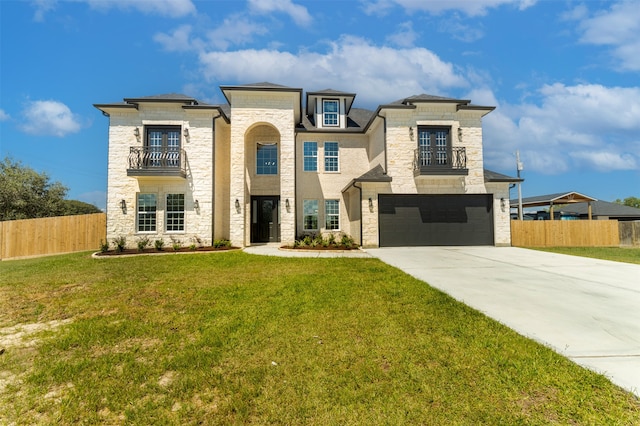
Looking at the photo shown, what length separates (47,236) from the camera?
14.4m

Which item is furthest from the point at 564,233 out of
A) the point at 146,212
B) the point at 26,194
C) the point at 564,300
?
the point at 26,194

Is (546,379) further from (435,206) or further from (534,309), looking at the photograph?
(435,206)

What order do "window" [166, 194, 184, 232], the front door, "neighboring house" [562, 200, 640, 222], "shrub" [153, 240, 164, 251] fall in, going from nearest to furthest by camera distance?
"shrub" [153, 240, 164, 251] < "window" [166, 194, 184, 232] < the front door < "neighboring house" [562, 200, 640, 222]

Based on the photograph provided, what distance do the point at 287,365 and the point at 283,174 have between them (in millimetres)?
11604

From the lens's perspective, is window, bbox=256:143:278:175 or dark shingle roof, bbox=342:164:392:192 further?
window, bbox=256:143:278:175

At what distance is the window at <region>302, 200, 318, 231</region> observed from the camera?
52.7ft

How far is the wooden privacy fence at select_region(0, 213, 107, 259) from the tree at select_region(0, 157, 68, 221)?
6.74 metres

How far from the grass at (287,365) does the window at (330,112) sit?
41.7 ft

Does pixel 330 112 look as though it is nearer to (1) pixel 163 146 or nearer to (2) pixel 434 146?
(2) pixel 434 146

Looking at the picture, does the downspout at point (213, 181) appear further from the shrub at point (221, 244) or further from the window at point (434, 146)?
the window at point (434, 146)

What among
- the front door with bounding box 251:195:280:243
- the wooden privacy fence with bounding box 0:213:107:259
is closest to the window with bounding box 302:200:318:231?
the front door with bounding box 251:195:280:243

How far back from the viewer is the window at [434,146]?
46.2 feet

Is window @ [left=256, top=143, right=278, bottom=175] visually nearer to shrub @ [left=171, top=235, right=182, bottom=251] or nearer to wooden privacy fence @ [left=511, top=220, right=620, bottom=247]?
shrub @ [left=171, top=235, right=182, bottom=251]

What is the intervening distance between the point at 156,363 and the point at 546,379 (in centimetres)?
401
